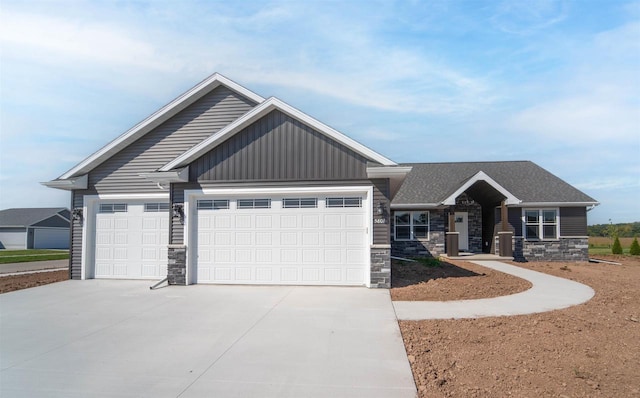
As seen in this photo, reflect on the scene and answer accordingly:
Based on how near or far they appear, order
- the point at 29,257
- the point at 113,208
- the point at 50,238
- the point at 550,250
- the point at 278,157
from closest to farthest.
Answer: the point at 278,157 < the point at 113,208 < the point at 550,250 < the point at 29,257 < the point at 50,238

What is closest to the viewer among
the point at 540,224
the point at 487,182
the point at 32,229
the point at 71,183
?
the point at 71,183

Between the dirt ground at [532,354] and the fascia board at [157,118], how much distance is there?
9.50 meters

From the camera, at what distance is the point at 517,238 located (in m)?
19.6

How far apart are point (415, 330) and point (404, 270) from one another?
7.21m

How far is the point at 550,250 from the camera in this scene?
64.3 ft

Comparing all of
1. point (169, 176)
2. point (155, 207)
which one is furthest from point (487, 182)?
point (155, 207)

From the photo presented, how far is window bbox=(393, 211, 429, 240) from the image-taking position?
66.0 feet

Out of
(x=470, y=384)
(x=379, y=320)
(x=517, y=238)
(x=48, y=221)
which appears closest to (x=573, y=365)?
(x=470, y=384)

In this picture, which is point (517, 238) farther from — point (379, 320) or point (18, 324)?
point (18, 324)

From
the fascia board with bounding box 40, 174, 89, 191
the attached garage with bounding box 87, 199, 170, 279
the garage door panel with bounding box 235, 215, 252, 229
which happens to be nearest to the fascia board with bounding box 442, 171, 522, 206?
the garage door panel with bounding box 235, 215, 252, 229

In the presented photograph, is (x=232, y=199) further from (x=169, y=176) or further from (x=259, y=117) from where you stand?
(x=259, y=117)

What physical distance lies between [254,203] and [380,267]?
392 centimetres

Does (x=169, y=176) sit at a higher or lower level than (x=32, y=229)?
higher

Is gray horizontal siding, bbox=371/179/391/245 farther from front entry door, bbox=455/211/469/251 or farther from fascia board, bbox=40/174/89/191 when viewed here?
front entry door, bbox=455/211/469/251
